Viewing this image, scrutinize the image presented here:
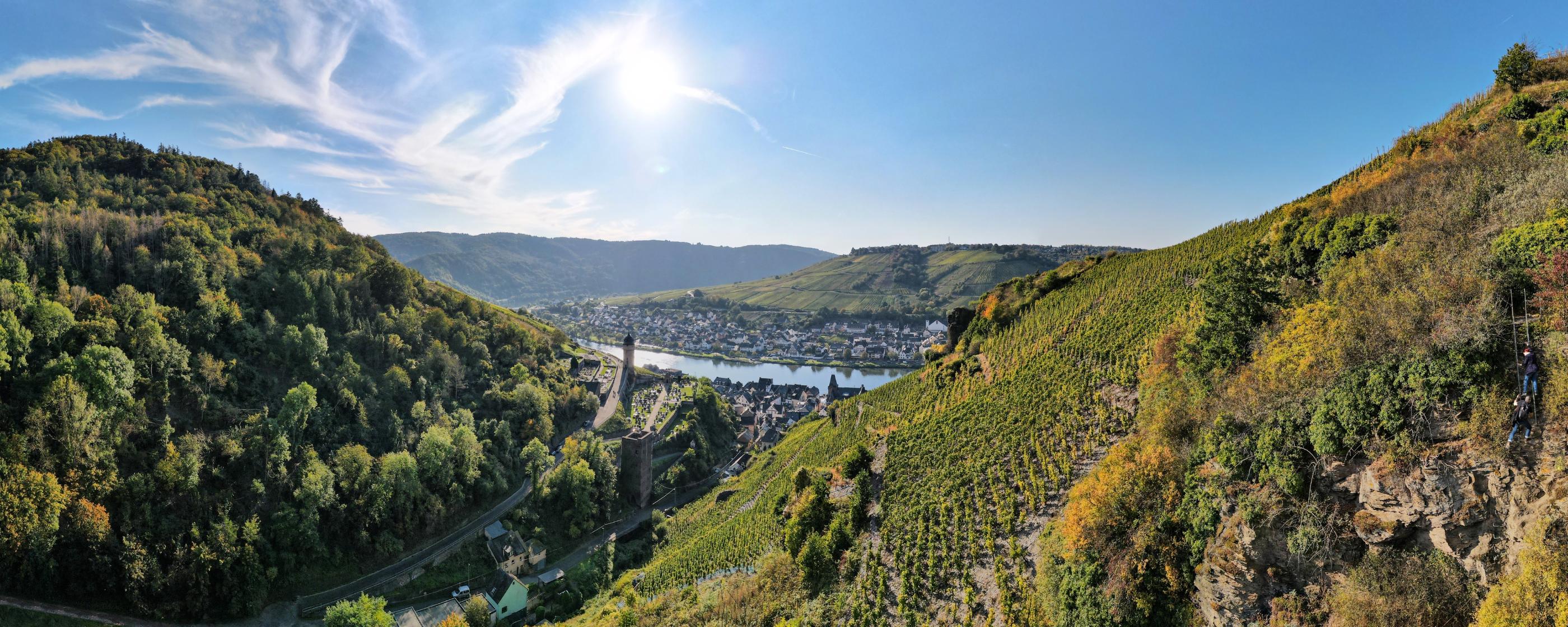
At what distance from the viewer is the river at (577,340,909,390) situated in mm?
101062

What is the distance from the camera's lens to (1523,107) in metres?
14.6

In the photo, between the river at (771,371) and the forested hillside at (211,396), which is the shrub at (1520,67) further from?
the river at (771,371)

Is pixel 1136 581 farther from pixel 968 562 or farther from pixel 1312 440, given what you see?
pixel 968 562

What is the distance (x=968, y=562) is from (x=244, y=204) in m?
64.3

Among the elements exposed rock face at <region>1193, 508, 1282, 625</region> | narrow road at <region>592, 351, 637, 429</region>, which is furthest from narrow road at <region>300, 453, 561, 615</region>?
exposed rock face at <region>1193, 508, 1282, 625</region>

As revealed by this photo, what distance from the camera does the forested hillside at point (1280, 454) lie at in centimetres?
730

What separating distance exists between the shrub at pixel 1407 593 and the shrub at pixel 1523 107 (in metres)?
→ 15.5

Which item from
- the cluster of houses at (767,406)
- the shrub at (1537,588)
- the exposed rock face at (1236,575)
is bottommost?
the cluster of houses at (767,406)

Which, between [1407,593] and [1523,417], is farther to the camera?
[1407,593]

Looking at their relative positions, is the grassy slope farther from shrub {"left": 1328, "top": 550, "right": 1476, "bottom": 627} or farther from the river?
shrub {"left": 1328, "top": 550, "right": 1476, "bottom": 627}

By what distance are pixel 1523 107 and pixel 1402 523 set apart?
50.9 ft

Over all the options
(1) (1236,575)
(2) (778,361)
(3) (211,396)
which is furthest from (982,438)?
(2) (778,361)

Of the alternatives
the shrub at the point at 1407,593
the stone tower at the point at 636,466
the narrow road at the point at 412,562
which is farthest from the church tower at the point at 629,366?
the shrub at the point at 1407,593

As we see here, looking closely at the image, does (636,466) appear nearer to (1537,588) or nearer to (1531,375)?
(1537,588)
